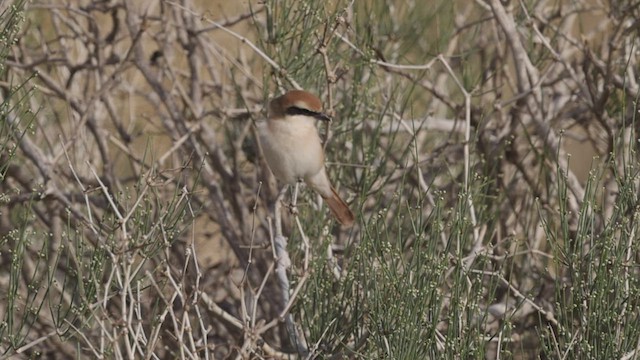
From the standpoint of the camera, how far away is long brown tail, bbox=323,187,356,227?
13.7ft

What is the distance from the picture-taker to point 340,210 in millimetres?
4219

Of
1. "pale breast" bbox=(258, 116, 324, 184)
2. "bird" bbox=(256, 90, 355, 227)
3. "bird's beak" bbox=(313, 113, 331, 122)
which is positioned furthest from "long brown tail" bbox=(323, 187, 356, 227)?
"bird's beak" bbox=(313, 113, 331, 122)

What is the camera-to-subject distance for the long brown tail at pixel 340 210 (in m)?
4.17

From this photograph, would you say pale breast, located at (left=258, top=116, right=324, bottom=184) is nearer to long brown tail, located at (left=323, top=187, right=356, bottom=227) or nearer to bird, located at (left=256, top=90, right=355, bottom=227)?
bird, located at (left=256, top=90, right=355, bottom=227)

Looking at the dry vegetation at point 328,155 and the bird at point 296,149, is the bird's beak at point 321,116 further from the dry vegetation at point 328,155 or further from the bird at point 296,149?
the dry vegetation at point 328,155

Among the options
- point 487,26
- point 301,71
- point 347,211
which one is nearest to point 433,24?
point 487,26

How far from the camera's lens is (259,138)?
4.46 metres

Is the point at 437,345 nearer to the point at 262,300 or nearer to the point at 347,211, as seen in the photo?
the point at 347,211

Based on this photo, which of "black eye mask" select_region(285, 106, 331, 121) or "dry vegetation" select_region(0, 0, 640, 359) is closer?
"dry vegetation" select_region(0, 0, 640, 359)

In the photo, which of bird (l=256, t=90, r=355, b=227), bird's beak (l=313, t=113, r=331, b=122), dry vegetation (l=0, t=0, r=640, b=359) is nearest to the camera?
dry vegetation (l=0, t=0, r=640, b=359)

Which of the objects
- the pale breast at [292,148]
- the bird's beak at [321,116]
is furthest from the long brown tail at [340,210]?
the bird's beak at [321,116]

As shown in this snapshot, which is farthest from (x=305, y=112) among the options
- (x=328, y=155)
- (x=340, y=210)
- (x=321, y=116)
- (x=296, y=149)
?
(x=328, y=155)

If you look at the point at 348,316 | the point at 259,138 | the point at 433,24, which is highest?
the point at 433,24

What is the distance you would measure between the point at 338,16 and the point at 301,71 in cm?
71
